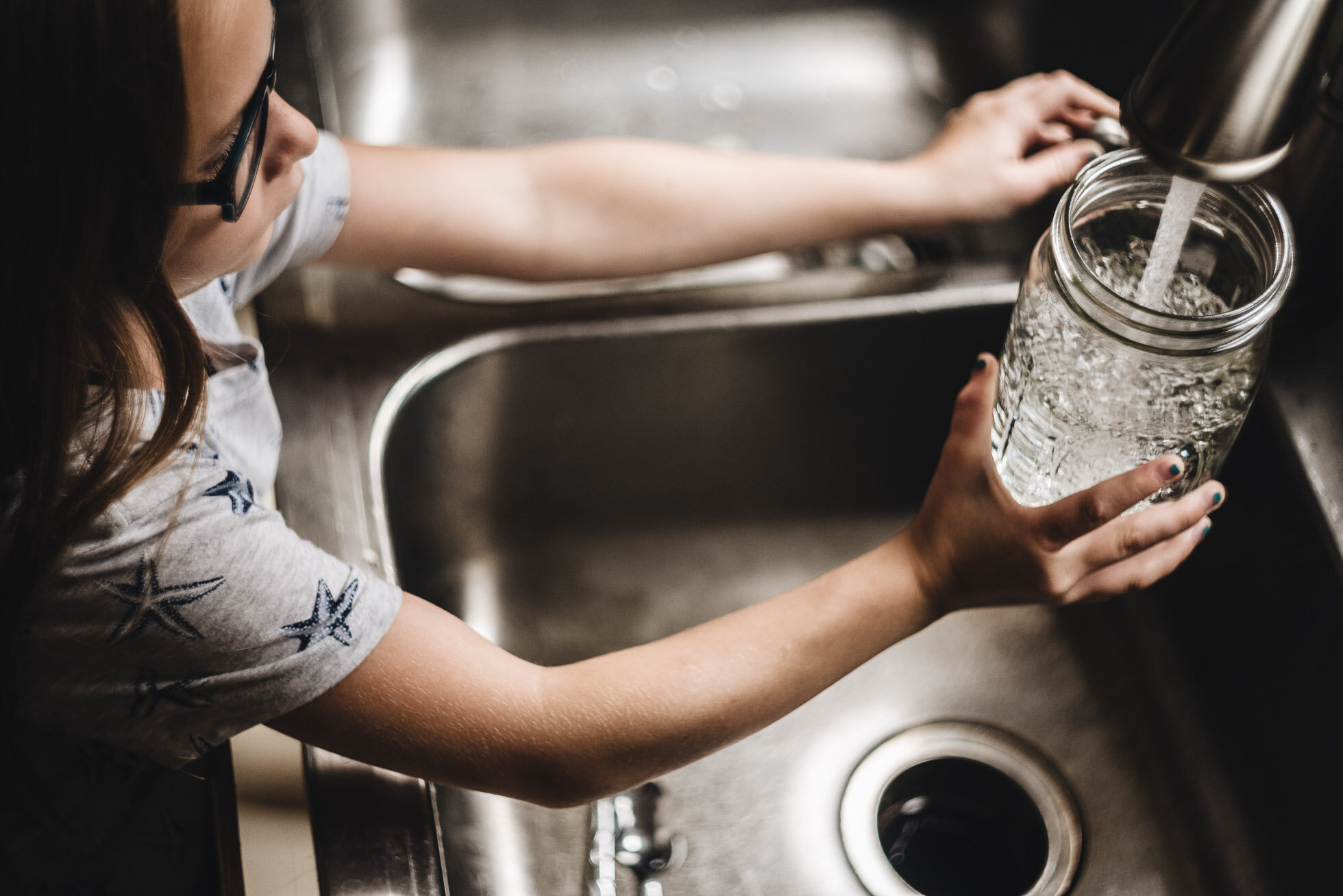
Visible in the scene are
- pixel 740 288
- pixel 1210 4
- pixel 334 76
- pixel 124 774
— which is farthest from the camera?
pixel 334 76

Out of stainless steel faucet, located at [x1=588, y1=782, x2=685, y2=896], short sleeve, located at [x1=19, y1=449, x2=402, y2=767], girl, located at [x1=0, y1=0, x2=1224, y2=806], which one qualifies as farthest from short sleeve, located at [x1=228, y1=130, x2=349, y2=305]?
stainless steel faucet, located at [x1=588, y1=782, x2=685, y2=896]

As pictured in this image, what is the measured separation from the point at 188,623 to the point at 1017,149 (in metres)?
0.62

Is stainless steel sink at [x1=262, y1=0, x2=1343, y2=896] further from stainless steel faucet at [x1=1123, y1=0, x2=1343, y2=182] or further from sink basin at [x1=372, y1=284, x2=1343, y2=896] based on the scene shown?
stainless steel faucet at [x1=1123, y1=0, x2=1343, y2=182]

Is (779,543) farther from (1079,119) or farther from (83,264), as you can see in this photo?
(83,264)

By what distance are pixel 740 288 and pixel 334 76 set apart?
50cm

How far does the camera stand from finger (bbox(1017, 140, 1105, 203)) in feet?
2.45

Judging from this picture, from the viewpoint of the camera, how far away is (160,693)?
488 mm

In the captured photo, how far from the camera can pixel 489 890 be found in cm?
Result: 64

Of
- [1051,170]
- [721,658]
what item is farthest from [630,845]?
[1051,170]

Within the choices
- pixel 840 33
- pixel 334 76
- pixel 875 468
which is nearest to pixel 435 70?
pixel 334 76

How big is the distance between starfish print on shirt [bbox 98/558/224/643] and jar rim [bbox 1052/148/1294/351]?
43 centimetres

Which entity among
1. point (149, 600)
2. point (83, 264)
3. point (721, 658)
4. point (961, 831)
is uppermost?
point (83, 264)

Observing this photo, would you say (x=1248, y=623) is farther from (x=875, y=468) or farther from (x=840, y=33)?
(x=840, y=33)

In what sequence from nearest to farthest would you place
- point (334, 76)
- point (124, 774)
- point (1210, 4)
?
point (1210, 4) → point (124, 774) → point (334, 76)
